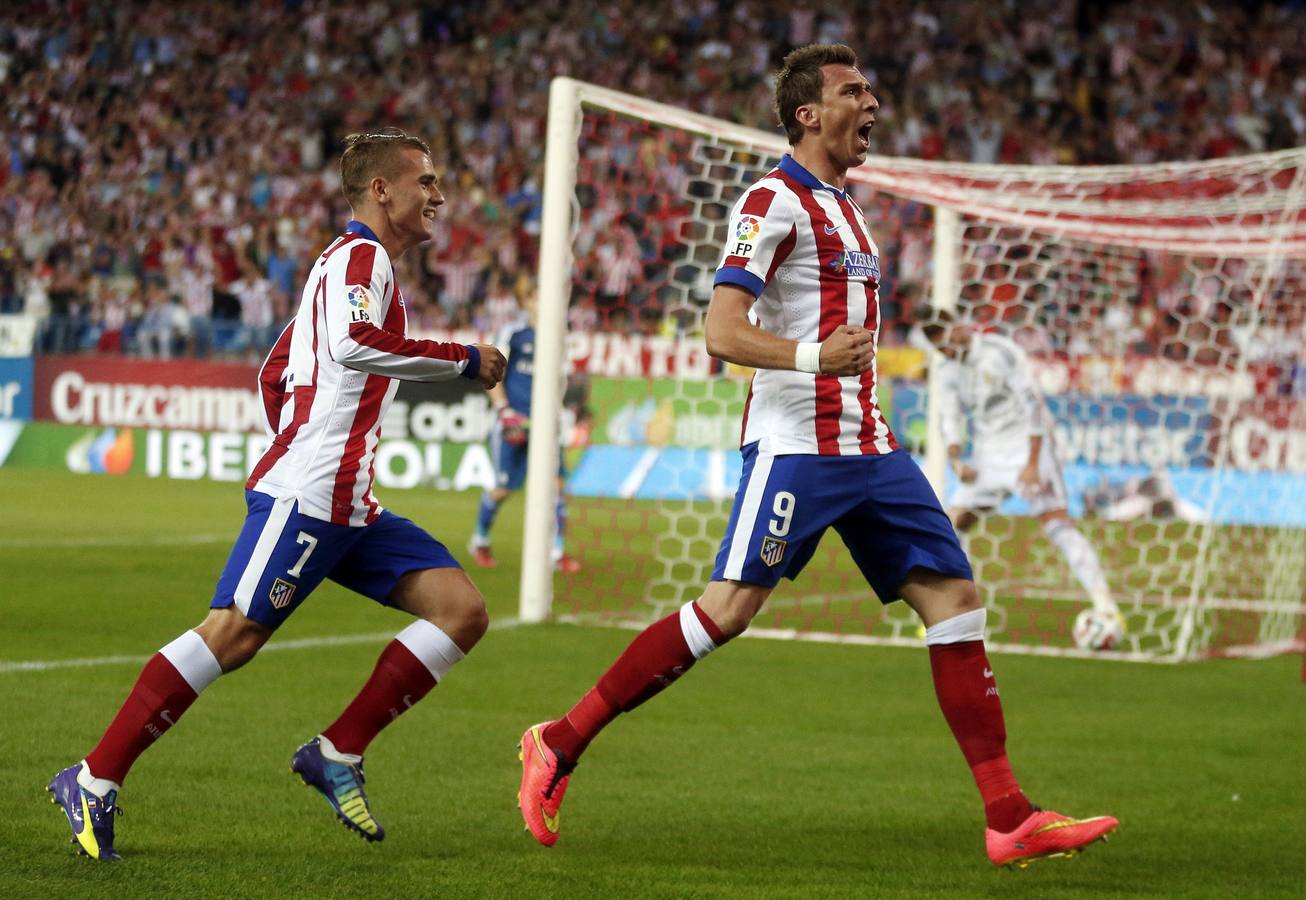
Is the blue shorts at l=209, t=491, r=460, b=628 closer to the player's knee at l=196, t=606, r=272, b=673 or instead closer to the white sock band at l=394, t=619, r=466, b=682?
the player's knee at l=196, t=606, r=272, b=673

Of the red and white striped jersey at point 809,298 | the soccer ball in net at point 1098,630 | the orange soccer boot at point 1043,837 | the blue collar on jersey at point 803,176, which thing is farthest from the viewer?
the soccer ball in net at point 1098,630

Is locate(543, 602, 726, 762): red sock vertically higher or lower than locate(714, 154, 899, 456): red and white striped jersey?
lower

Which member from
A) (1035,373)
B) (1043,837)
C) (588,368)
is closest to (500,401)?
(1035,373)

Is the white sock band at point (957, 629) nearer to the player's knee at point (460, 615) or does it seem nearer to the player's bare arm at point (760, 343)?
the player's bare arm at point (760, 343)

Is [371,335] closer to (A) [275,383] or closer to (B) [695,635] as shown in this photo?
(A) [275,383]

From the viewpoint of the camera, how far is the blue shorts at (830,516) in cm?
471

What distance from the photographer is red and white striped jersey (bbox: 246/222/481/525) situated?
4516 mm

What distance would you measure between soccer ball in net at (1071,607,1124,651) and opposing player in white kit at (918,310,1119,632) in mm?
40

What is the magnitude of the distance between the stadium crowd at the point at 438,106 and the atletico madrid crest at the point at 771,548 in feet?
50.1

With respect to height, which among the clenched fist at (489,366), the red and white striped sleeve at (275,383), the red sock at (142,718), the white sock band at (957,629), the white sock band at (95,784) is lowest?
the white sock band at (95,784)

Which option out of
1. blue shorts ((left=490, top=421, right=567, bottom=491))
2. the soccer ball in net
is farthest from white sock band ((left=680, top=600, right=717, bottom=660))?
blue shorts ((left=490, top=421, right=567, bottom=491))

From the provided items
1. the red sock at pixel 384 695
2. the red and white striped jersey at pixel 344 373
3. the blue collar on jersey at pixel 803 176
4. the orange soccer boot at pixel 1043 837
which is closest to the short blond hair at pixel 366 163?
the red and white striped jersey at pixel 344 373

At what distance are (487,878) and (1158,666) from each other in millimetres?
5623

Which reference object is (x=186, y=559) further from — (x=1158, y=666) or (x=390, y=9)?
A: (x=390, y=9)
